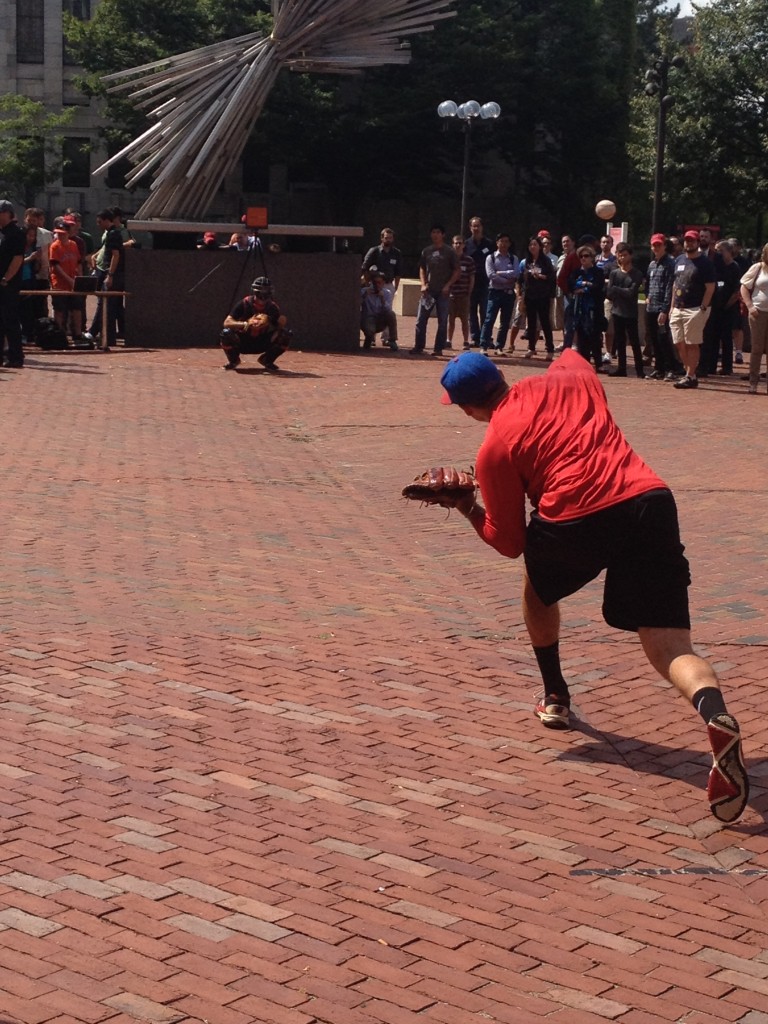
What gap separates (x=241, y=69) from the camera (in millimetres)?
20875

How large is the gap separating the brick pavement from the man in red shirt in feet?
1.94

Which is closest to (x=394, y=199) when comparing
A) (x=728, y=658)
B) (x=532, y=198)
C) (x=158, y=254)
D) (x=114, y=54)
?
(x=532, y=198)

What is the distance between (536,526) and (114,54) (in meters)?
51.2

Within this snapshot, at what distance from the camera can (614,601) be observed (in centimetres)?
515

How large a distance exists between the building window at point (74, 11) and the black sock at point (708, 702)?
55986 millimetres

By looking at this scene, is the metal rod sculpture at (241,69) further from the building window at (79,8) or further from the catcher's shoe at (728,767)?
the building window at (79,8)

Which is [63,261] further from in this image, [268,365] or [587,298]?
[587,298]

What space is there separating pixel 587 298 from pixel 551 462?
1320 centimetres

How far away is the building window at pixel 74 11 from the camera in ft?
186

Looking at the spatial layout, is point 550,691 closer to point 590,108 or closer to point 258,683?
point 258,683

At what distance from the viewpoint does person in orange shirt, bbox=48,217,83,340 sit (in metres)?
19.6

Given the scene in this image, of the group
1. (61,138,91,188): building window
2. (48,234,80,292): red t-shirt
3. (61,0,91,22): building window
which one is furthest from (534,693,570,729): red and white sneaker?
(61,0,91,22): building window

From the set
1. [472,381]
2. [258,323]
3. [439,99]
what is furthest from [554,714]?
[439,99]

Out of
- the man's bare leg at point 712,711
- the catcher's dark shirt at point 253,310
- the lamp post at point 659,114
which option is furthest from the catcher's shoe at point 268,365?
the man's bare leg at point 712,711
